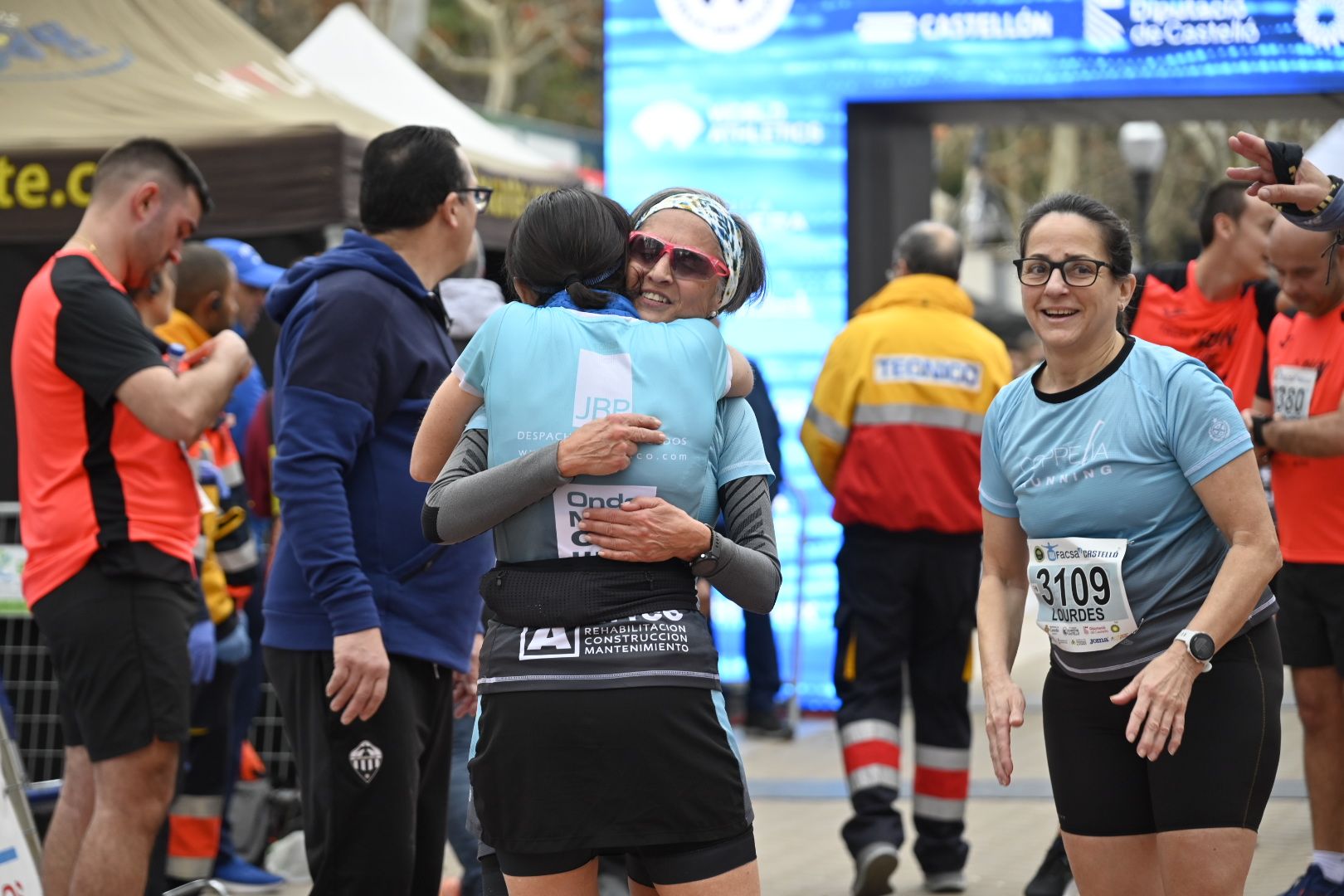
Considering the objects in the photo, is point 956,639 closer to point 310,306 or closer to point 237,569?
point 237,569

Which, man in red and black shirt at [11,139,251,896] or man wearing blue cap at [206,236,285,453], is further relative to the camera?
man wearing blue cap at [206,236,285,453]

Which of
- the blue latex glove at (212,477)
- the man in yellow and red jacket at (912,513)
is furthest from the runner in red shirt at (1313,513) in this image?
the blue latex glove at (212,477)

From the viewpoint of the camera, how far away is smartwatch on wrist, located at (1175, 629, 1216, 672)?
3.06 metres

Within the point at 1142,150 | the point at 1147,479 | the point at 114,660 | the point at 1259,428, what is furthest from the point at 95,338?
the point at 1142,150

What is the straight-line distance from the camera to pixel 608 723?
2594mm

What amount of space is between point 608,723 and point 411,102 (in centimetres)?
789

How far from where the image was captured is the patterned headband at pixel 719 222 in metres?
2.87

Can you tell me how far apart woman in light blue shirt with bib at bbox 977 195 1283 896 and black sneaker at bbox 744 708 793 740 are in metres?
5.87

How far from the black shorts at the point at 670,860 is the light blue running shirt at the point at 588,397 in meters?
0.50

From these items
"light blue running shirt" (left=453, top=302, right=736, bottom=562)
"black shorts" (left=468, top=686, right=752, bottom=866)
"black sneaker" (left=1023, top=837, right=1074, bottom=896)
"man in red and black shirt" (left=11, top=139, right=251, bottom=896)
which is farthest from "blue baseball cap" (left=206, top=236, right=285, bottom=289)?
"black shorts" (left=468, top=686, right=752, bottom=866)

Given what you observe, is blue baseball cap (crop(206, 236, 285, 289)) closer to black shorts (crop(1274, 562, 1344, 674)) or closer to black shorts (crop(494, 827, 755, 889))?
black shorts (crop(1274, 562, 1344, 674))

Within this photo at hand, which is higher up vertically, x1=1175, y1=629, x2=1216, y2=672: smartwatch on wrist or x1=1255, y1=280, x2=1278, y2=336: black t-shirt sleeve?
x1=1255, y1=280, x2=1278, y2=336: black t-shirt sleeve

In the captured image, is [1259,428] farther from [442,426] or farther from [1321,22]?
[1321,22]

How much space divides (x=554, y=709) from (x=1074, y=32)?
7.28 metres
